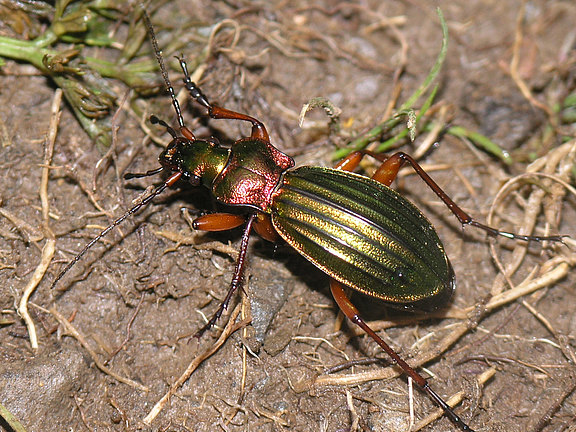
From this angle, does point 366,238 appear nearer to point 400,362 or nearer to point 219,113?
point 400,362

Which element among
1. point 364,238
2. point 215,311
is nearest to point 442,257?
point 364,238

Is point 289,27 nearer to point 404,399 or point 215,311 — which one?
point 215,311

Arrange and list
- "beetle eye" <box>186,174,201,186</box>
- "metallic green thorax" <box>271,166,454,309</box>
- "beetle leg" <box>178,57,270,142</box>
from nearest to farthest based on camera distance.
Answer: "metallic green thorax" <box>271,166,454,309</box>, "beetle eye" <box>186,174,201,186</box>, "beetle leg" <box>178,57,270,142</box>

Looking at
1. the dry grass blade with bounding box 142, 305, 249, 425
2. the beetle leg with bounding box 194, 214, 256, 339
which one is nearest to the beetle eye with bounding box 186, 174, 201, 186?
the beetle leg with bounding box 194, 214, 256, 339

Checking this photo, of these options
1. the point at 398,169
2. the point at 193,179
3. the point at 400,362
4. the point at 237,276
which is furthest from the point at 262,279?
the point at 398,169

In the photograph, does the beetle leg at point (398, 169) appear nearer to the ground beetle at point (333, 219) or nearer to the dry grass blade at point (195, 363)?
the ground beetle at point (333, 219)

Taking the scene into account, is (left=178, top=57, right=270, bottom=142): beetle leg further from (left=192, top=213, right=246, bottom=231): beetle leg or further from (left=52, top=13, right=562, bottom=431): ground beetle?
(left=192, top=213, right=246, bottom=231): beetle leg

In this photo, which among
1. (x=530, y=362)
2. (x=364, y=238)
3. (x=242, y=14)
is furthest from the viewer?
(x=242, y=14)
